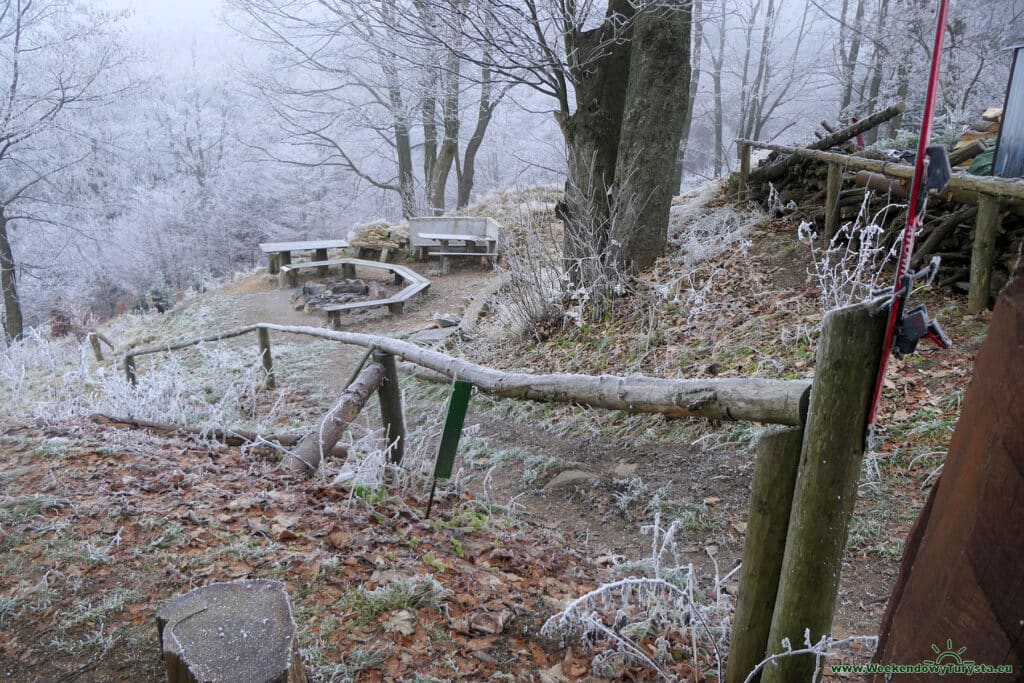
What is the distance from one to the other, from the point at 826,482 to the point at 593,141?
267 inches

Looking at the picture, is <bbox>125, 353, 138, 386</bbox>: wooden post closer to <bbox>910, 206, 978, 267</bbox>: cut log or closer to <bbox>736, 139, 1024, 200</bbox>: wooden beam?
<bbox>736, 139, 1024, 200</bbox>: wooden beam

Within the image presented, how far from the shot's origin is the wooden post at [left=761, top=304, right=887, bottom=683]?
4.83 feet

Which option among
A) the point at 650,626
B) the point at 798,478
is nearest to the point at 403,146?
the point at 650,626

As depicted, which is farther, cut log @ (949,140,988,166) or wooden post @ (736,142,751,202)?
wooden post @ (736,142,751,202)

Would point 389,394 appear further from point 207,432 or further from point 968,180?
point 968,180

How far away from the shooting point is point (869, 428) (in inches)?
60.3

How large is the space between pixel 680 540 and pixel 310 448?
2.36 meters

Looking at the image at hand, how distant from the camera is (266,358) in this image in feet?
26.9

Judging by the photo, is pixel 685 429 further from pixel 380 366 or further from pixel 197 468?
pixel 197 468

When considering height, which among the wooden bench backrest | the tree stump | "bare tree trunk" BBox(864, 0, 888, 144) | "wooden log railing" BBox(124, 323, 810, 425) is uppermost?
"bare tree trunk" BBox(864, 0, 888, 144)

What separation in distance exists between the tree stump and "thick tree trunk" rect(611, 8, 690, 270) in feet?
18.3

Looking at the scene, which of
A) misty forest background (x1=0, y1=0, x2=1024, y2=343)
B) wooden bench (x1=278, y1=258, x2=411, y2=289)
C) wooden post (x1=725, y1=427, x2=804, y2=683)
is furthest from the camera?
wooden bench (x1=278, y1=258, x2=411, y2=289)

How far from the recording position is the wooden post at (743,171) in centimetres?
875

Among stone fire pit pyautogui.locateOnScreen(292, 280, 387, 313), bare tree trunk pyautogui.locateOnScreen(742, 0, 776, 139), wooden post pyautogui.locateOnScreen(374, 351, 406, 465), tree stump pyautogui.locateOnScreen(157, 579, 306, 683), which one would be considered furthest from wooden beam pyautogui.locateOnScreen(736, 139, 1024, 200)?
bare tree trunk pyautogui.locateOnScreen(742, 0, 776, 139)
